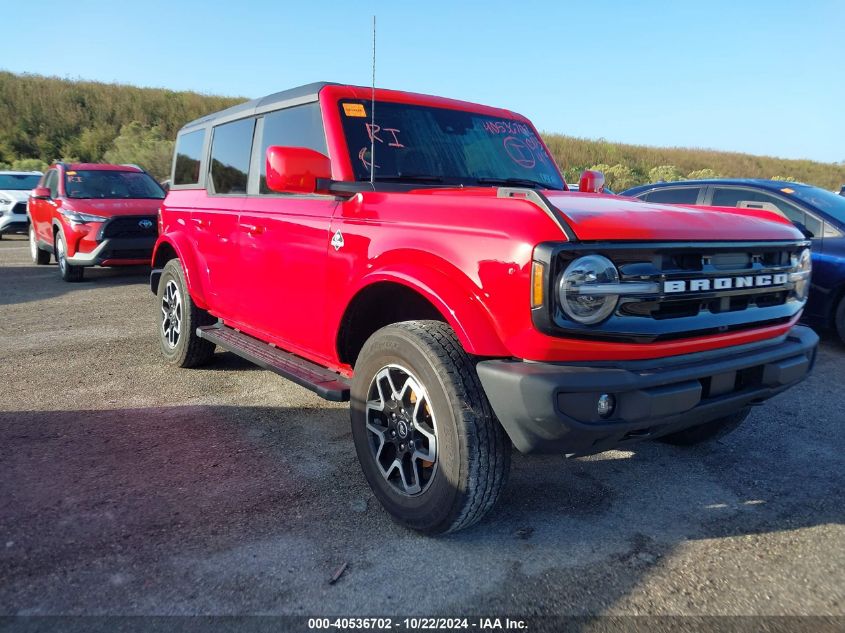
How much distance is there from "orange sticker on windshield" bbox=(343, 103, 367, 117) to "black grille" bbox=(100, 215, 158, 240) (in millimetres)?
7309

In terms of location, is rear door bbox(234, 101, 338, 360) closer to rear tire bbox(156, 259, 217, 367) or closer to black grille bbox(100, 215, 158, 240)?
rear tire bbox(156, 259, 217, 367)

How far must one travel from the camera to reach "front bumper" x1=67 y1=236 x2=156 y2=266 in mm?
9578

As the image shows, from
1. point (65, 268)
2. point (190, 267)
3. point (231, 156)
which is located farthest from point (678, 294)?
point (65, 268)

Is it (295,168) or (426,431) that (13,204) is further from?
(426,431)

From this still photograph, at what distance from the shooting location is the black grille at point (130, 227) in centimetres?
964

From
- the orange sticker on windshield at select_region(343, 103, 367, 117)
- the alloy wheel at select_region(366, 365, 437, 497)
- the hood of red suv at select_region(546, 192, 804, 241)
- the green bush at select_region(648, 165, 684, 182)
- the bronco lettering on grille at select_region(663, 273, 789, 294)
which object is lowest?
the alloy wheel at select_region(366, 365, 437, 497)

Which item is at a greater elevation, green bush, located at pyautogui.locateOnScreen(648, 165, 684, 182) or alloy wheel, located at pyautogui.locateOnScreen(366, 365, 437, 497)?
green bush, located at pyautogui.locateOnScreen(648, 165, 684, 182)

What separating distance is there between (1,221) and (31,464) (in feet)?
47.4

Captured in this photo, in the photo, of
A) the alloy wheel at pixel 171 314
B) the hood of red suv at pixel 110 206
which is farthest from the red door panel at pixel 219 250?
the hood of red suv at pixel 110 206

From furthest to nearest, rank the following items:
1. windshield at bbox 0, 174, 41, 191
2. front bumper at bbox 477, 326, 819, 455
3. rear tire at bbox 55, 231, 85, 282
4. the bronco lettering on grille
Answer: windshield at bbox 0, 174, 41, 191 < rear tire at bbox 55, 231, 85, 282 < the bronco lettering on grille < front bumper at bbox 477, 326, 819, 455

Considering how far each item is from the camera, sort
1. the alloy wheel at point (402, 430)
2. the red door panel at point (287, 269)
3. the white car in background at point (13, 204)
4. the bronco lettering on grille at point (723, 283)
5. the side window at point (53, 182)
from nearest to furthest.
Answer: the bronco lettering on grille at point (723, 283) < the alloy wheel at point (402, 430) < the red door panel at point (287, 269) < the side window at point (53, 182) < the white car in background at point (13, 204)

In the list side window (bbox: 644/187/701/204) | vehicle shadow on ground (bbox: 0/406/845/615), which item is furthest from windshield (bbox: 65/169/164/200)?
side window (bbox: 644/187/701/204)

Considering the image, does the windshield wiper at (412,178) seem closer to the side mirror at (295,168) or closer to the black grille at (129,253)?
the side mirror at (295,168)

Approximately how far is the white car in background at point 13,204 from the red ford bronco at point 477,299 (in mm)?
13909
